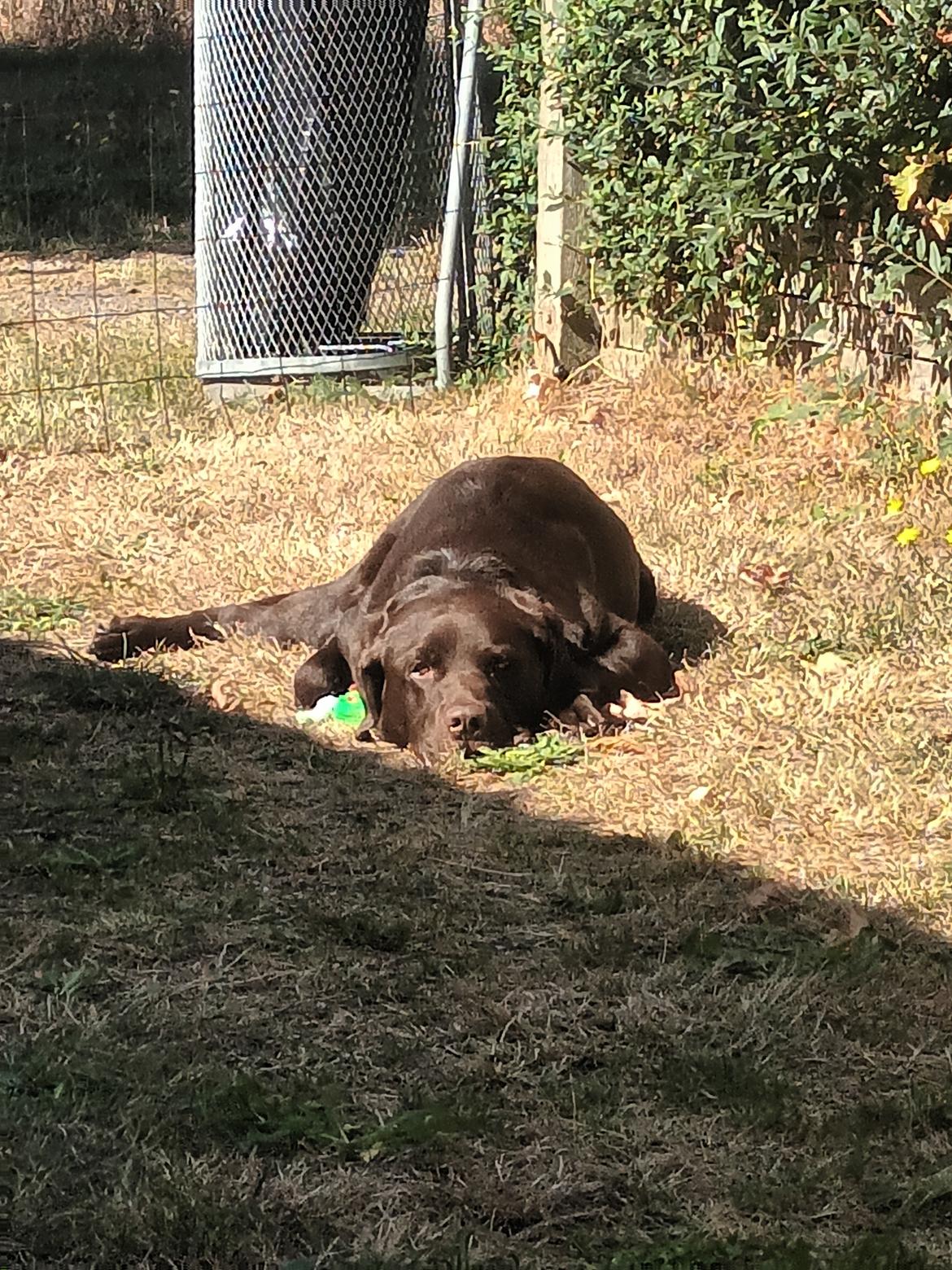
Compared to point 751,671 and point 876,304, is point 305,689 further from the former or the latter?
point 876,304

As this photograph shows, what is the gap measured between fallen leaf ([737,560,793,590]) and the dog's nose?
5.00 feet

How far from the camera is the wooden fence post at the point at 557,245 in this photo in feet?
25.5

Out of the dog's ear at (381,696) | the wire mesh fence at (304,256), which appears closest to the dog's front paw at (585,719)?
the dog's ear at (381,696)

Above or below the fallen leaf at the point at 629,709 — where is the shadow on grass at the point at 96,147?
above

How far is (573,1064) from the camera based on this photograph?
3.24 meters

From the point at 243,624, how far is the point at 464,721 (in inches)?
49.3

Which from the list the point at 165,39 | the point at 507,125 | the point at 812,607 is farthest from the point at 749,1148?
the point at 165,39

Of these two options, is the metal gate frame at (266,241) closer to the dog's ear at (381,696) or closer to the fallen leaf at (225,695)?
the fallen leaf at (225,695)

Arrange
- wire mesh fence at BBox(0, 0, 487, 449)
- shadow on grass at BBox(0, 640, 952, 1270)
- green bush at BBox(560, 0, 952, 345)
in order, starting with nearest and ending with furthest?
1. shadow on grass at BBox(0, 640, 952, 1270)
2. green bush at BBox(560, 0, 952, 345)
3. wire mesh fence at BBox(0, 0, 487, 449)

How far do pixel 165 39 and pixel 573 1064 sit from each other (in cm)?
1393

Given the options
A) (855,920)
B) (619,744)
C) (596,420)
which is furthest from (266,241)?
(855,920)

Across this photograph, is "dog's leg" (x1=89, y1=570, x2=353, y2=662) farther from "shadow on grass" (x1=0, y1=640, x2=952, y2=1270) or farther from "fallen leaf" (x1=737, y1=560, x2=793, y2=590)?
"fallen leaf" (x1=737, y1=560, x2=793, y2=590)

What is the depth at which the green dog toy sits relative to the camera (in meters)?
5.04

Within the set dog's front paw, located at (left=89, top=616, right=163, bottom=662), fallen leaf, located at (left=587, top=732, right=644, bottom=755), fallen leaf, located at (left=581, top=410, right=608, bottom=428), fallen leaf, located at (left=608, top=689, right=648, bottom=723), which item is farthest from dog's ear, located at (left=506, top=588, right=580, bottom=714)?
fallen leaf, located at (left=581, top=410, right=608, bottom=428)
